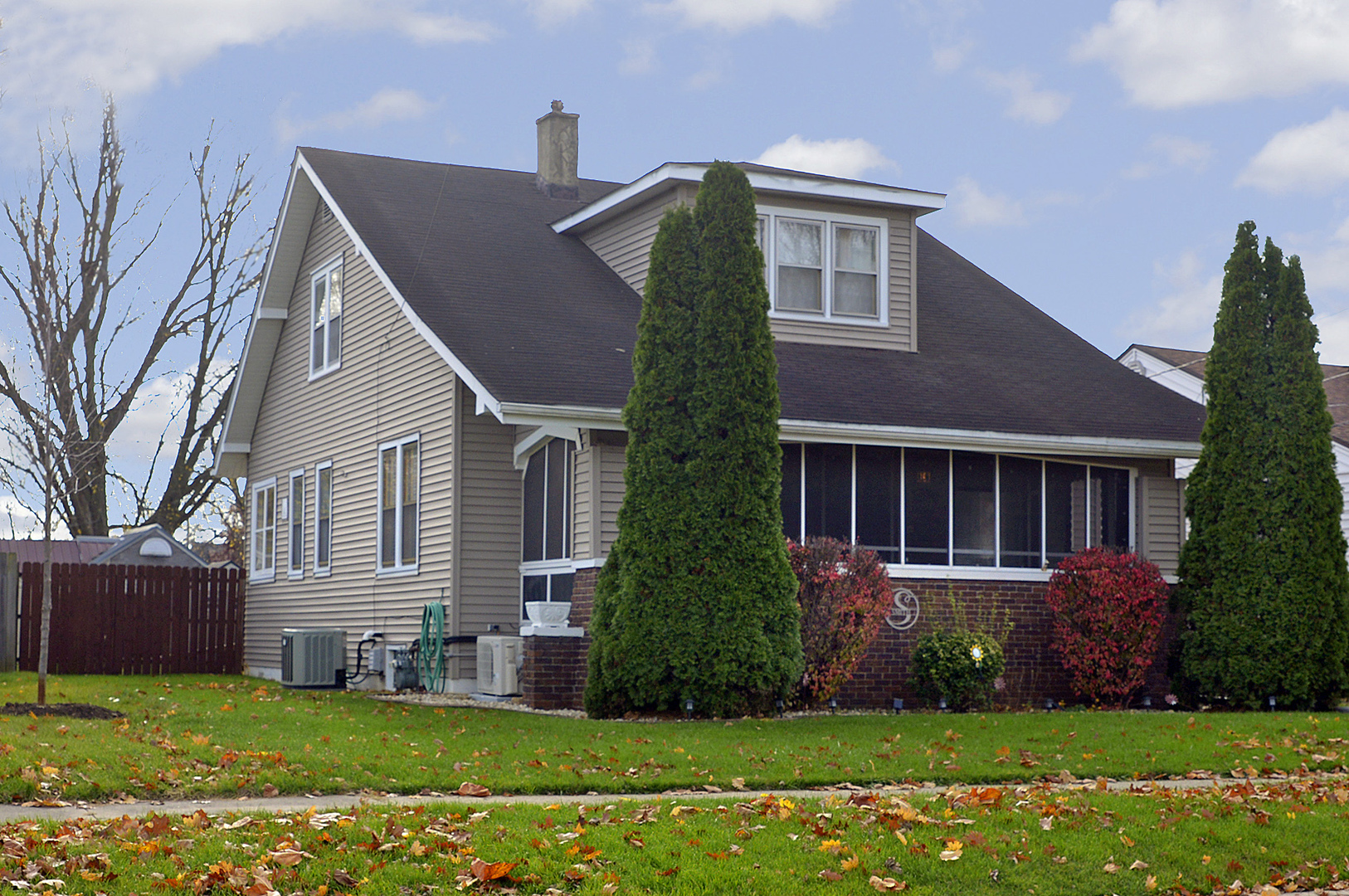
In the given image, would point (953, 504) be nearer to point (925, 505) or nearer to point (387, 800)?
point (925, 505)

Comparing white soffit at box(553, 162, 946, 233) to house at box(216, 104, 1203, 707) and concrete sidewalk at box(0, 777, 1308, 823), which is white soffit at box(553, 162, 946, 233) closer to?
house at box(216, 104, 1203, 707)

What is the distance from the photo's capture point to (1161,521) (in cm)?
1900

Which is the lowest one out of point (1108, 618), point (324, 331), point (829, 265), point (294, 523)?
point (1108, 618)

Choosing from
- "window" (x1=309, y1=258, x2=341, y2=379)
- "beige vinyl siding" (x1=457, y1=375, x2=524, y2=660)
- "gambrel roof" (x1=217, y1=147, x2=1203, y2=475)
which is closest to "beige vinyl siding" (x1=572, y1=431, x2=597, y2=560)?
"gambrel roof" (x1=217, y1=147, x2=1203, y2=475)

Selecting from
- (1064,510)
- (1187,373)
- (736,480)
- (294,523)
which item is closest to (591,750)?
(736,480)

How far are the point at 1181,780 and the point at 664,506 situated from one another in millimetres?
5752

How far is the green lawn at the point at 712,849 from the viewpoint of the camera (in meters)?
6.88

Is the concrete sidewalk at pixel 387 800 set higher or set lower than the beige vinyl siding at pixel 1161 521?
lower

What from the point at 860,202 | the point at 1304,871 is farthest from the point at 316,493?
the point at 1304,871

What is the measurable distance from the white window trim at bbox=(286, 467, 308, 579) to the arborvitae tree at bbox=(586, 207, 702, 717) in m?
9.31

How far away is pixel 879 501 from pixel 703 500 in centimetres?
360

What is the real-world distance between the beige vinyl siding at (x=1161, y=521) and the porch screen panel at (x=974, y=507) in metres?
2.15

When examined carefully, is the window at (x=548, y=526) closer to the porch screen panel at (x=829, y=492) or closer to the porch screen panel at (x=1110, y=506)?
the porch screen panel at (x=829, y=492)

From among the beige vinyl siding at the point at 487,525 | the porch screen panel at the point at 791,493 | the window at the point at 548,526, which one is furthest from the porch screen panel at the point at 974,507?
the beige vinyl siding at the point at 487,525
